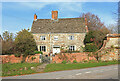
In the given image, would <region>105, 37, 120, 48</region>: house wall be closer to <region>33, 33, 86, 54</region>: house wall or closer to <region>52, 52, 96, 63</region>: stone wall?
<region>52, 52, 96, 63</region>: stone wall

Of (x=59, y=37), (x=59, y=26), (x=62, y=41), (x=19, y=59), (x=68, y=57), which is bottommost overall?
(x=19, y=59)

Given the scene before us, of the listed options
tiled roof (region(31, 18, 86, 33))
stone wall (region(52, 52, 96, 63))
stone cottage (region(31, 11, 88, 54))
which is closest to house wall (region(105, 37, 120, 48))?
stone wall (region(52, 52, 96, 63))

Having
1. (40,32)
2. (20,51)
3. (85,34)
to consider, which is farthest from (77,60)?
(40,32)

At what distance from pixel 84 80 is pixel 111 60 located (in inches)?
513

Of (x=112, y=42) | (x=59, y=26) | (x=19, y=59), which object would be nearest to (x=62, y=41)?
(x=59, y=26)

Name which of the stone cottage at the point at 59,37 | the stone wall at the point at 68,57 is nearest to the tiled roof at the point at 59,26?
the stone cottage at the point at 59,37

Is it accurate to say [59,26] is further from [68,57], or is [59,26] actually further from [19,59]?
[19,59]

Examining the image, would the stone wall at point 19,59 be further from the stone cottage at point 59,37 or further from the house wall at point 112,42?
the stone cottage at point 59,37

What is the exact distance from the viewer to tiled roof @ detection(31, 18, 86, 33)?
35.2 metres

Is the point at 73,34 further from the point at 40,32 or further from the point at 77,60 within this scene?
the point at 77,60

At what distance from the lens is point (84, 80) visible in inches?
404

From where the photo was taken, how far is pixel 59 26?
36531 millimetres

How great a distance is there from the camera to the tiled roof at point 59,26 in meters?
35.2

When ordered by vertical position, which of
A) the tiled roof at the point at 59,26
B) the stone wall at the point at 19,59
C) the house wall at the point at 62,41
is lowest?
the stone wall at the point at 19,59
